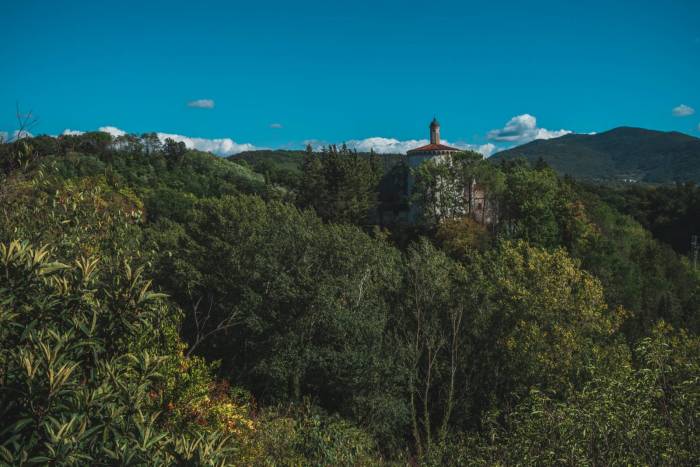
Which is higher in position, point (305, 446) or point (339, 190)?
point (339, 190)

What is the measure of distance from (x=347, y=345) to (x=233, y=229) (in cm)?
825

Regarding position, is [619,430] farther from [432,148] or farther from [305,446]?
[432,148]

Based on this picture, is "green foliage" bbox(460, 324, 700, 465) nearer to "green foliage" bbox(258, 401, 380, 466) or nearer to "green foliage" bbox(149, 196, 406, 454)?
"green foliage" bbox(258, 401, 380, 466)

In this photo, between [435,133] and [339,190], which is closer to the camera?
[339,190]

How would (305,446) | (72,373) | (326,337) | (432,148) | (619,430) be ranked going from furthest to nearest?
(432,148) < (326,337) < (305,446) < (619,430) < (72,373)

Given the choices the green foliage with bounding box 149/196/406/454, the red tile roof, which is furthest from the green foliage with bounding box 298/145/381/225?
the green foliage with bounding box 149/196/406/454

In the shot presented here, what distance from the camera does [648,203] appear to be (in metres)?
87.1

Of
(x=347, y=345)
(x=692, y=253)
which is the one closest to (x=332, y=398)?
(x=347, y=345)

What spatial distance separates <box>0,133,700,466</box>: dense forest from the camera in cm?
525

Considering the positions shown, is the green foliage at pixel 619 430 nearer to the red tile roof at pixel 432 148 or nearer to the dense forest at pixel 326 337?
the dense forest at pixel 326 337

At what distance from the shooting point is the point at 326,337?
21453 mm

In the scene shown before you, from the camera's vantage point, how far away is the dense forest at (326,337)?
5.25 metres

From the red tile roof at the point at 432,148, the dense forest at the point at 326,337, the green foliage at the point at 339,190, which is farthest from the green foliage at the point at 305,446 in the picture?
the red tile roof at the point at 432,148

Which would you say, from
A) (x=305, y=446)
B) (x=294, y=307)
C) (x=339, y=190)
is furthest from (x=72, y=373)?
(x=339, y=190)
